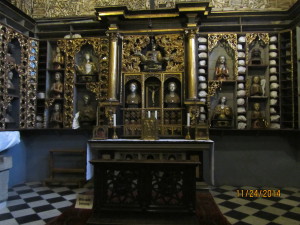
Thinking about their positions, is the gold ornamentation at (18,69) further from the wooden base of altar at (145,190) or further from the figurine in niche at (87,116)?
the wooden base of altar at (145,190)

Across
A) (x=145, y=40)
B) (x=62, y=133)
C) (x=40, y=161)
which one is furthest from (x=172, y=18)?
(x=40, y=161)

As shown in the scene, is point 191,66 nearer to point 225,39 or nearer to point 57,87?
point 225,39

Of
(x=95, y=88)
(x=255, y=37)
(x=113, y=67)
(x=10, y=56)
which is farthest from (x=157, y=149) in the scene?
(x=10, y=56)

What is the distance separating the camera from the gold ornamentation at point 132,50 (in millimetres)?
5285

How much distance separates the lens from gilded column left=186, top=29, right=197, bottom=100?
16.1 ft

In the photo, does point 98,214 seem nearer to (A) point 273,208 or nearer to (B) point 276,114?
(A) point 273,208

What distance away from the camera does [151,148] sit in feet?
14.9

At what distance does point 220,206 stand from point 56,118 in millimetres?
3831

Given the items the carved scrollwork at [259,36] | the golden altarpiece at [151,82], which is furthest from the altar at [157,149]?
the carved scrollwork at [259,36]

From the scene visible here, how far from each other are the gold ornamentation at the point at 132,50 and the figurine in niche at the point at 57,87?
1.52 m

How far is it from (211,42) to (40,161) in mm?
4651

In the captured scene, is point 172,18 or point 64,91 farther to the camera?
point 64,91
